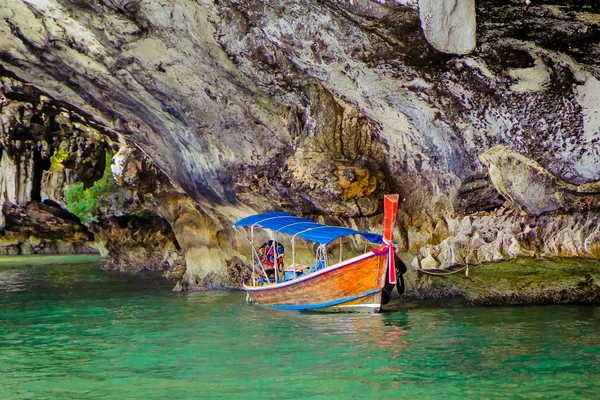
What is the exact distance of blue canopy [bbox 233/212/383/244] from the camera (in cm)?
1304

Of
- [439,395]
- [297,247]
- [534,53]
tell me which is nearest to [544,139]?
[534,53]

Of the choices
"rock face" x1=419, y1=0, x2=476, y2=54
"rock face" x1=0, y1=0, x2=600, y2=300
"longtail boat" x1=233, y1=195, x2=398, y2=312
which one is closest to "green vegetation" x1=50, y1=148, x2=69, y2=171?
"rock face" x1=0, y1=0, x2=600, y2=300

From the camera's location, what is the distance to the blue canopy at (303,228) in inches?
513

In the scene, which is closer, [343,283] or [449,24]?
[449,24]

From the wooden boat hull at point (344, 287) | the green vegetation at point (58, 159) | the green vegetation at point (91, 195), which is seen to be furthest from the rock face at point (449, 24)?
the green vegetation at point (58, 159)

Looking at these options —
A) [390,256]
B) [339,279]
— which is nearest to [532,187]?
[390,256]

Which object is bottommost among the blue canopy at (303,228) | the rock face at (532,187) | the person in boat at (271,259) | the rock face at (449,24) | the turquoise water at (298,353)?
the turquoise water at (298,353)

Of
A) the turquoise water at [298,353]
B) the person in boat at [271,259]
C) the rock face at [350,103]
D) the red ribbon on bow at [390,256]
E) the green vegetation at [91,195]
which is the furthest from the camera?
the green vegetation at [91,195]

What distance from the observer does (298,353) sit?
9.64 meters

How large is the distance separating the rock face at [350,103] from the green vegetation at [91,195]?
985 centimetres

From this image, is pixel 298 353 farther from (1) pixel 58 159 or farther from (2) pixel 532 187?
(1) pixel 58 159

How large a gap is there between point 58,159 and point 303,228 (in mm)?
21548

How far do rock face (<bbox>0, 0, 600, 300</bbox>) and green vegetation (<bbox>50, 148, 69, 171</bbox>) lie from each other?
1300 cm

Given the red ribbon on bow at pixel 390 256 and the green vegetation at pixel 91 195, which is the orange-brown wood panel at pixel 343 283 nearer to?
the red ribbon on bow at pixel 390 256
